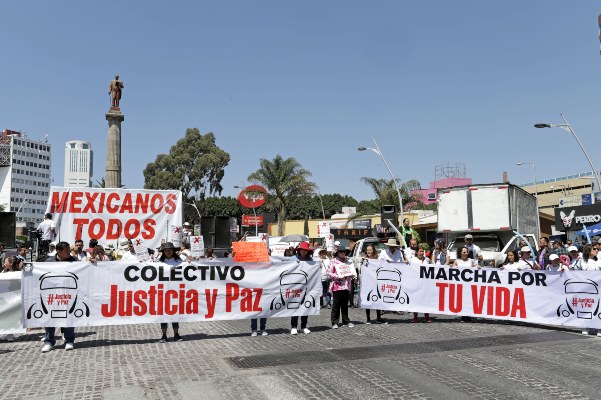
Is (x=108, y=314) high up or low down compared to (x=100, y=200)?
down

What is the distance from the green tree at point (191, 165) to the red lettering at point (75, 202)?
53.9 meters

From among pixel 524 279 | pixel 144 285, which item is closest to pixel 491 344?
pixel 524 279

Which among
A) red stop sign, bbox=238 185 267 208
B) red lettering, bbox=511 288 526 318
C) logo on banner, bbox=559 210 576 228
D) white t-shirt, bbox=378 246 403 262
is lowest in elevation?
red lettering, bbox=511 288 526 318

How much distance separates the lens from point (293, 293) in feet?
35.8

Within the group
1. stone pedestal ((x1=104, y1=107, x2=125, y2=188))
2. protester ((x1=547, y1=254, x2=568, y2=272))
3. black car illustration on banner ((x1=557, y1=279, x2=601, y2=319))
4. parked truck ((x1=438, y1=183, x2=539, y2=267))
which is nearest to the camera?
black car illustration on banner ((x1=557, y1=279, x2=601, y2=319))

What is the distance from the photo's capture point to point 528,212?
21.2m

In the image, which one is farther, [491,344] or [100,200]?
[100,200]

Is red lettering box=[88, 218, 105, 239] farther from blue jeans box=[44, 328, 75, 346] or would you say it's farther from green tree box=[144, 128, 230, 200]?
green tree box=[144, 128, 230, 200]

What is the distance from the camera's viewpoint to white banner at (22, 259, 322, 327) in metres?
9.26

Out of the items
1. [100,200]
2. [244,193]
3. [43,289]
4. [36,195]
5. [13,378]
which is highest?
[36,195]

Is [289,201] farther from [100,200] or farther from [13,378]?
[13,378]

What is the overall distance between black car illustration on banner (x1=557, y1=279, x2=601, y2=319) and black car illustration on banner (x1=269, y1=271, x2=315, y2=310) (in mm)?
5049

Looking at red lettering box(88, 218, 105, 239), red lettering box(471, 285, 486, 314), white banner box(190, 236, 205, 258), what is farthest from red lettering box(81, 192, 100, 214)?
red lettering box(471, 285, 486, 314)

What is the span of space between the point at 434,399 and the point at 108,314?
6061 mm
